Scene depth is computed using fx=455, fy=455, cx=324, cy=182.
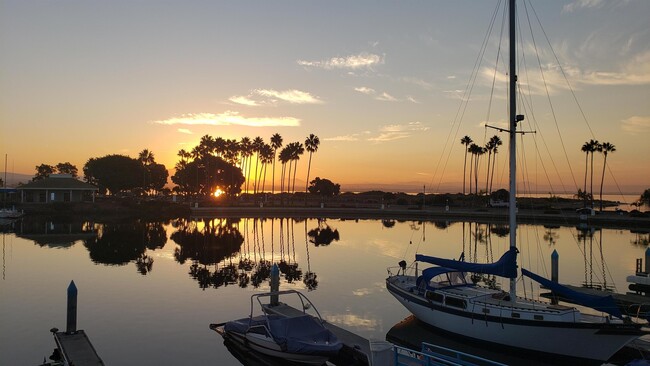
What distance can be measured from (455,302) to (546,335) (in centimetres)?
366

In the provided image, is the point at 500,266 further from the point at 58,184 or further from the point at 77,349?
the point at 58,184

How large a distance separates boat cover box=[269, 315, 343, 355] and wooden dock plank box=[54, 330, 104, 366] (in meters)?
5.87

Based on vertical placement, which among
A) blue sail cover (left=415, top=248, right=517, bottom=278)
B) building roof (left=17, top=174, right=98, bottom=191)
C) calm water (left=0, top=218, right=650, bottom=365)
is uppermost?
building roof (left=17, top=174, right=98, bottom=191)

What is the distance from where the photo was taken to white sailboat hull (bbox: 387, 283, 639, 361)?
49.1 ft

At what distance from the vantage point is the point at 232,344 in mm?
18984

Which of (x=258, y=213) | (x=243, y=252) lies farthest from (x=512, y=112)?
(x=258, y=213)

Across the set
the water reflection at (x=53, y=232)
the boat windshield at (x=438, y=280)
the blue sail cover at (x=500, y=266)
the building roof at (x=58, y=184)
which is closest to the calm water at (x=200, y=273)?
the water reflection at (x=53, y=232)

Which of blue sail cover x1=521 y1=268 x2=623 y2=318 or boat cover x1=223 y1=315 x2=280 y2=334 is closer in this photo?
blue sail cover x1=521 y1=268 x2=623 y2=318

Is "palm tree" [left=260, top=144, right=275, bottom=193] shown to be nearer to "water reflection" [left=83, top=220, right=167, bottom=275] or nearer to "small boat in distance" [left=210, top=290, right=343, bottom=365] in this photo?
"water reflection" [left=83, top=220, right=167, bottom=275]

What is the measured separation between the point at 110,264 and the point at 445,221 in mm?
64120

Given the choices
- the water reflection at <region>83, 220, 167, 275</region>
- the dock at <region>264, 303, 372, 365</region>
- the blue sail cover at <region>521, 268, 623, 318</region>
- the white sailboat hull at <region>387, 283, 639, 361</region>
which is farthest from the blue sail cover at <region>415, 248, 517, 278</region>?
the water reflection at <region>83, 220, 167, 275</region>

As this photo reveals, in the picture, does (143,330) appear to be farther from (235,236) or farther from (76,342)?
(235,236)

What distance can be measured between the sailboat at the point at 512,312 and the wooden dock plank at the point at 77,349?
1294 cm

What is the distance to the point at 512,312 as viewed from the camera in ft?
54.4
